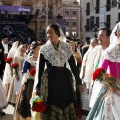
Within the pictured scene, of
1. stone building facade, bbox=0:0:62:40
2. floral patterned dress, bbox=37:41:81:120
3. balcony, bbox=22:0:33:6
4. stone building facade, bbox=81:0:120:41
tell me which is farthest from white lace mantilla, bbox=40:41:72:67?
balcony, bbox=22:0:33:6

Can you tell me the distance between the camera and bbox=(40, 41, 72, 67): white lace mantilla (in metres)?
5.01

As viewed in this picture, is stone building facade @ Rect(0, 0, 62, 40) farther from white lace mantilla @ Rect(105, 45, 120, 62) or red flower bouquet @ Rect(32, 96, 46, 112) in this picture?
white lace mantilla @ Rect(105, 45, 120, 62)

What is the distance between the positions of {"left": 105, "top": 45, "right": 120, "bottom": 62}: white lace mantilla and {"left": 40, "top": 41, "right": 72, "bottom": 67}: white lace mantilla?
1033mm

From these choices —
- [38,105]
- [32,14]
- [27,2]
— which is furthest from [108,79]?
[27,2]

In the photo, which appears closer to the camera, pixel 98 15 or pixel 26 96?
pixel 26 96

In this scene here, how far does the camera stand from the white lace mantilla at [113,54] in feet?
13.5

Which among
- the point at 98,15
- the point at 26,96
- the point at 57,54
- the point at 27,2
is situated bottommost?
the point at 26,96

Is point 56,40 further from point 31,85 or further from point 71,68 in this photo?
point 31,85

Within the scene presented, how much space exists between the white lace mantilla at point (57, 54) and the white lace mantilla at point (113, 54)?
1.03 metres

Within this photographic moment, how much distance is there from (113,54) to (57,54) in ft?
3.84

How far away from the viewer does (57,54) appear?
16.7 ft

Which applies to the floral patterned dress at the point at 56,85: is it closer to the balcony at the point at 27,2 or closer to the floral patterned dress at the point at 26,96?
the floral patterned dress at the point at 26,96

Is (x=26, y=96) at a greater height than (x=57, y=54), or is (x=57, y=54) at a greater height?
(x=57, y=54)

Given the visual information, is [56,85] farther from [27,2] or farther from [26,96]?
[27,2]
